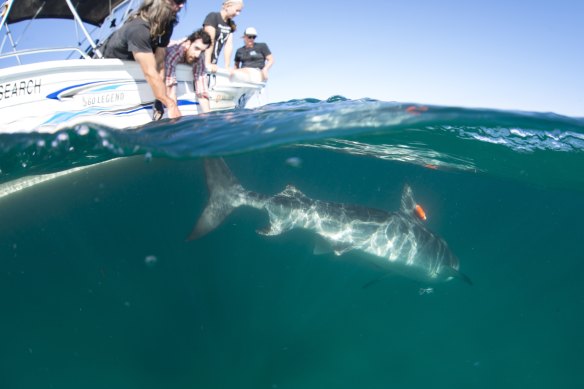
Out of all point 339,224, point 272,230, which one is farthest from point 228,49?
point 339,224

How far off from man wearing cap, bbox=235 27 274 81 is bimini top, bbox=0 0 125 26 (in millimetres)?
3250

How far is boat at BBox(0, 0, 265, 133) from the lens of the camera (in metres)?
5.38

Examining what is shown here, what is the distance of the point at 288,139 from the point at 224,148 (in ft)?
3.97

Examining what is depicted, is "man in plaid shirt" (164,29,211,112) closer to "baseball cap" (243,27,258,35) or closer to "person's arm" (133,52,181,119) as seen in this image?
"person's arm" (133,52,181,119)

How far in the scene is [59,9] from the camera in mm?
8883

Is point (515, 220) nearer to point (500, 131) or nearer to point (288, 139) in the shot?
point (500, 131)

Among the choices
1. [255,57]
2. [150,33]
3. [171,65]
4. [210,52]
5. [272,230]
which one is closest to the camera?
[150,33]

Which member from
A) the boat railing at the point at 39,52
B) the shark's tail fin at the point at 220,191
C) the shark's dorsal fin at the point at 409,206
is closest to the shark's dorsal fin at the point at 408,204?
the shark's dorsal fin at the point at 409,206

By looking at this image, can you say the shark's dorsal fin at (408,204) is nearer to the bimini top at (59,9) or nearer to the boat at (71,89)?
the boat at (71,89)

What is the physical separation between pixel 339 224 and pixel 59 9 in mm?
9025

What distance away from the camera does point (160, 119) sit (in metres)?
6.82

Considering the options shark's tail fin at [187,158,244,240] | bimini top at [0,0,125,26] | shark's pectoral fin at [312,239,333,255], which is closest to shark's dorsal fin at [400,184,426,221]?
shark's pectoral fin at [312,239,333,255]

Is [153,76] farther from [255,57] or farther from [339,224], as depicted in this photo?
[255,57]

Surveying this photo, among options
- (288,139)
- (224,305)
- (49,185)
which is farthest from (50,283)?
(288,139)
